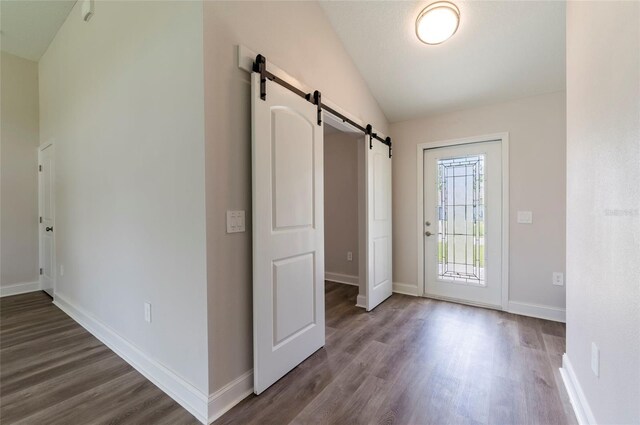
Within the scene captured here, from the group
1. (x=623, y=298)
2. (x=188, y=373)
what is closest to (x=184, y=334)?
(x=188, y=373)

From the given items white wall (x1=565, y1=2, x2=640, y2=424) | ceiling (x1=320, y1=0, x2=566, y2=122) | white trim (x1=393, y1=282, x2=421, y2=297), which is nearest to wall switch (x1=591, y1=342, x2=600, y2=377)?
white wall (x1=565, y1=2, x2=640, y2=424)

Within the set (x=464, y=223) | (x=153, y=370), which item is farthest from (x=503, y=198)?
(x=153, y=370)

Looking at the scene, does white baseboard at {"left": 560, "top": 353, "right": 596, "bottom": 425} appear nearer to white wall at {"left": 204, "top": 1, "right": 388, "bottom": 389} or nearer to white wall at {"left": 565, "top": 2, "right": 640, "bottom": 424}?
white wall at {"left": 565, "top": 2, "right": 640, "bottom": 424}

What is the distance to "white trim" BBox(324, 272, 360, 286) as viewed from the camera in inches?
169

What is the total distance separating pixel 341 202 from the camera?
14.7 ft

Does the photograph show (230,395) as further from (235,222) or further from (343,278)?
(343,278)

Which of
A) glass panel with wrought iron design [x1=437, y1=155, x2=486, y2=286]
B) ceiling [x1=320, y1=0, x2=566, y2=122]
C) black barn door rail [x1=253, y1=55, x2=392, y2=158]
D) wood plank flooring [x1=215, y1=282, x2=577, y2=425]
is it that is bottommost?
wood plank flooring [x1=215, y1=282, x2=577, y2=425]

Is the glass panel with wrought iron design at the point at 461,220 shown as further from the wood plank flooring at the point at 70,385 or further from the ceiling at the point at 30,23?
the ceiling at the point at 30,23

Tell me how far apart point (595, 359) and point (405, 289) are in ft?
7.80

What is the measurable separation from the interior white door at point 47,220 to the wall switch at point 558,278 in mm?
5543

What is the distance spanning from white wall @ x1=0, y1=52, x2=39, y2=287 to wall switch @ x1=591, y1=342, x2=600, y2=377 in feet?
19.1

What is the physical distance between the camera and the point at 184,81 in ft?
5.05

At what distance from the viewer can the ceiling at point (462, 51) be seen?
7.23 ft

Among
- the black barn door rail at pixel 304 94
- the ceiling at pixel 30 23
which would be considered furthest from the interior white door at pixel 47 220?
the black barn door rail at pixel 304 94
